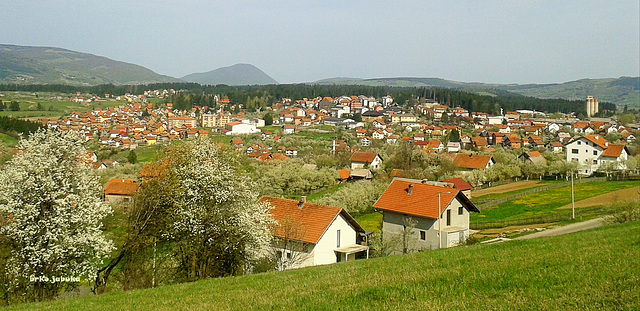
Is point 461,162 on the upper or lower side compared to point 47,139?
lower

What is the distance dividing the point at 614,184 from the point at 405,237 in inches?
1567

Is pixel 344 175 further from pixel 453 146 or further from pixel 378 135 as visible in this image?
pixel 378 135

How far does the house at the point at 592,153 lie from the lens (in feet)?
234

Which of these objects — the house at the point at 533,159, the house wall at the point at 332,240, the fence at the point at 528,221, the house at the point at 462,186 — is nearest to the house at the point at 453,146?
the house at the point at 533,159

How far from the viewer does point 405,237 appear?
29.0m

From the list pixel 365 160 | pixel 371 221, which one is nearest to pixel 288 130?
pixel 365 160

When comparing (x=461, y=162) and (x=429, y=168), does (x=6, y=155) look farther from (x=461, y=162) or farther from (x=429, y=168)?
(x=461, y=162)

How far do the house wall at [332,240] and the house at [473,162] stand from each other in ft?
157

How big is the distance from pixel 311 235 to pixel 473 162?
53136 millimetres

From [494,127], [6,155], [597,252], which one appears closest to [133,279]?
[597,252]

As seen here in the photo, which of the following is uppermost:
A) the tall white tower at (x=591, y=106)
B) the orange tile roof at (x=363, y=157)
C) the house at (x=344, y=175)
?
the tall white tower at (x=591, y=106)

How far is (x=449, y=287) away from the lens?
9.38 meters

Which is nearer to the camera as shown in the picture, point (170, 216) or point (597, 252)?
point (597, 252)

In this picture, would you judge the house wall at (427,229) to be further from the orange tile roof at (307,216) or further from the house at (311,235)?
the orange tile roof at (307,216)
